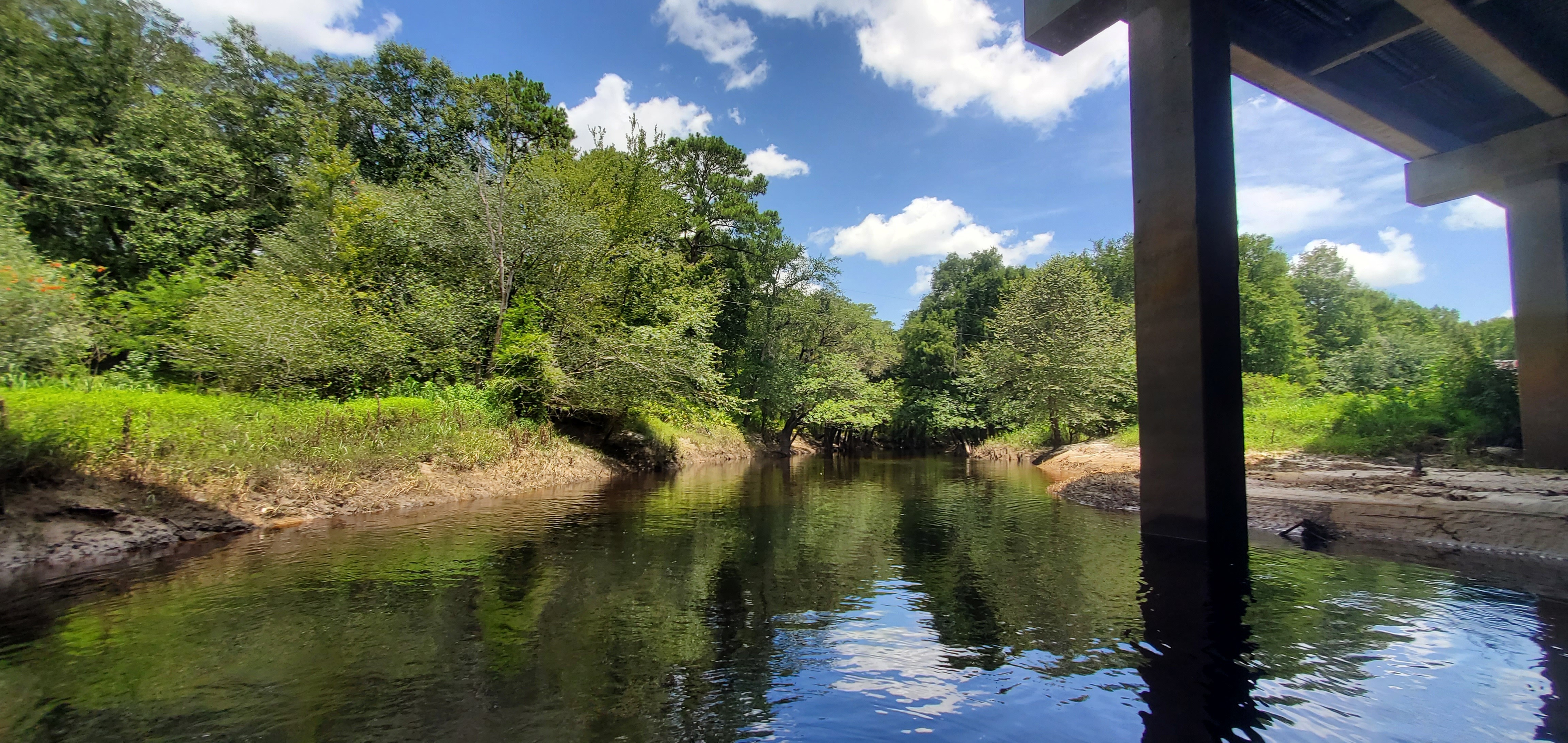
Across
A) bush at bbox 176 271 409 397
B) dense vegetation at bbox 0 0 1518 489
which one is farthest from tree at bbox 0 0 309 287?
bush at bbox 176 271 409 397

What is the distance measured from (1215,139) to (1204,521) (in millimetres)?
5086

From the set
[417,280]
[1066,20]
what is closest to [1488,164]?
[1066,20]

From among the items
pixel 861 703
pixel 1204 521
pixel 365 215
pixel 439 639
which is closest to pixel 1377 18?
pixel 1204 521

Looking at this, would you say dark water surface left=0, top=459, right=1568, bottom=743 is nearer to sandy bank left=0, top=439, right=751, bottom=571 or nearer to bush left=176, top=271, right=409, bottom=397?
sandy bank left=0, top=439, right=751, bottom=571

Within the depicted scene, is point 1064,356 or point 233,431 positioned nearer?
point 233,431

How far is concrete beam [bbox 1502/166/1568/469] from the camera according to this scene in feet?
40.4

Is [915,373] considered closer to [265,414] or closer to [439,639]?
[265,414]

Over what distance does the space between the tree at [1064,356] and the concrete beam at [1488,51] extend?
16.4 metres

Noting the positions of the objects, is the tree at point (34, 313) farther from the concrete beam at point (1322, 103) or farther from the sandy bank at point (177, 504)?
the concrete beam at point (1322, 103)

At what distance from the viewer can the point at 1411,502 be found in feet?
28.8

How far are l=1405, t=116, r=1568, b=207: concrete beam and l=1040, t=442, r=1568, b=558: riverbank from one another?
7.13 m

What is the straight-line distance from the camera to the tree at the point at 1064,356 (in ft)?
90.7

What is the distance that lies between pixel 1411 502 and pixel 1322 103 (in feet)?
28.0

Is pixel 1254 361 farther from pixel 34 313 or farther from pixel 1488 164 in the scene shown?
pixel 34 313
